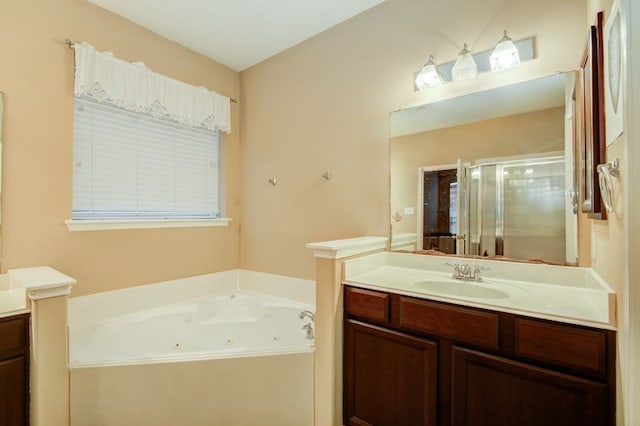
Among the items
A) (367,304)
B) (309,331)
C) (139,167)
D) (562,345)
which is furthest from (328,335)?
(139,167)

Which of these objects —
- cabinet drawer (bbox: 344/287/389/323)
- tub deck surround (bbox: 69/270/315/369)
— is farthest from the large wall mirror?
tub deck surround (bbox: 69/270/315/369)

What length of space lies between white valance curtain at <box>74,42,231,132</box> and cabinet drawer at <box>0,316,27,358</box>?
147 cm

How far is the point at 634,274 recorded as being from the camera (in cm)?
90

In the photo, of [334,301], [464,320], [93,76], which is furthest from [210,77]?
[464,320]

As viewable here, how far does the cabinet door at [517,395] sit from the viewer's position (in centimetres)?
110

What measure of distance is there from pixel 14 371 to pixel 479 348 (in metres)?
2.11

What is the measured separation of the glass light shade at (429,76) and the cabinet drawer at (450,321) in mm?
1361

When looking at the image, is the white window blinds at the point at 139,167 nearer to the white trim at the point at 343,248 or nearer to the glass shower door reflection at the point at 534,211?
the white trim at the point at 343,248

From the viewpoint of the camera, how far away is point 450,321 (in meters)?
1.40

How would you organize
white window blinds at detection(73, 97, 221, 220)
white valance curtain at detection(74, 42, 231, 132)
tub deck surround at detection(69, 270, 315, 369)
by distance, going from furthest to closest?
1. white window blinds at detection(73, 97, 221, 220)
2. white valance curtain at detection(74, 42, 231, 132)
3. tub deck surround at detection(69, 270, 315, 369)

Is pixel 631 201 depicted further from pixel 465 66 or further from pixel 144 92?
pixel 144 92

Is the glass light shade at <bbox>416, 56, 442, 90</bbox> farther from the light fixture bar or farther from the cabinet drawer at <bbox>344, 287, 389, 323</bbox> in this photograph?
the cabinet drawer at <bbox>344, 287, 389, 323</bbox>

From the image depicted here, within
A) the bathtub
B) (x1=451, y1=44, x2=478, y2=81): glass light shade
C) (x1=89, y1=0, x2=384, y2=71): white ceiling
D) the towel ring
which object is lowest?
the bathtub

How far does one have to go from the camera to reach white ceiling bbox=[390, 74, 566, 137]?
1.64 m
